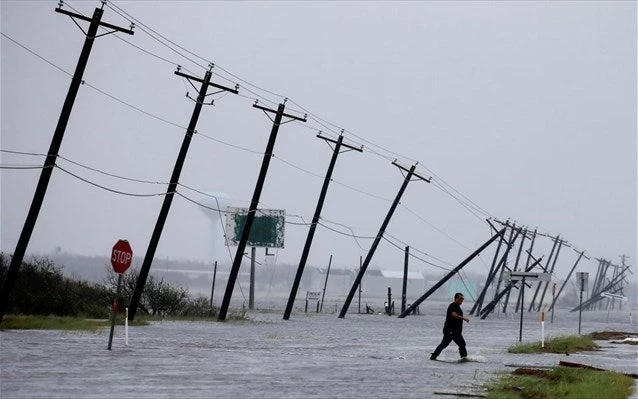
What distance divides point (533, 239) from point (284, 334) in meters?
81.1

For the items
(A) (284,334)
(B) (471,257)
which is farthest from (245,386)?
(B) (471,257)

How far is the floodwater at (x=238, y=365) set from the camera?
19.9m

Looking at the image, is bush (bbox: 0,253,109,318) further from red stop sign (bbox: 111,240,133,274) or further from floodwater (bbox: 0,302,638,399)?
red stop sign (bbox: 111,240,133,274)

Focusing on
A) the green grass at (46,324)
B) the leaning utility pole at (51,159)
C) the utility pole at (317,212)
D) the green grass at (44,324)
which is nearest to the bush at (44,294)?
the green grass at (46,324)

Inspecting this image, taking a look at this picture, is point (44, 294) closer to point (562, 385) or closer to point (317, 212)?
point (317, 212)

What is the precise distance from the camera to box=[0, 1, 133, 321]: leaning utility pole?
115 feet

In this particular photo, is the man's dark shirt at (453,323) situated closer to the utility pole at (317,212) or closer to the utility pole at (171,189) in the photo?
the utility pole at (171,189)

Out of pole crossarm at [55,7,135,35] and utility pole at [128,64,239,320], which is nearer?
pole crossarm at [55,7,135,35]

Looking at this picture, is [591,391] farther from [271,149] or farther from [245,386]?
[271,149]

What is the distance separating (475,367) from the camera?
29062mm

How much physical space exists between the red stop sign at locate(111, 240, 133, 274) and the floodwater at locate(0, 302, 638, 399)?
2107 mm

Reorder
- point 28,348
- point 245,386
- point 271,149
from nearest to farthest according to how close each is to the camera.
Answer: point 245,386 → point 28,348 → point 271,149

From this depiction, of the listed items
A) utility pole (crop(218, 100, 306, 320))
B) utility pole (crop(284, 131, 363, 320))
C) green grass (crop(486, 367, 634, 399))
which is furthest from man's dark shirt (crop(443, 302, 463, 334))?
utility pole (crop(284, 131, 363, 320))

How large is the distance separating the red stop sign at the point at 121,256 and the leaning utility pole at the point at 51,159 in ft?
20.0
